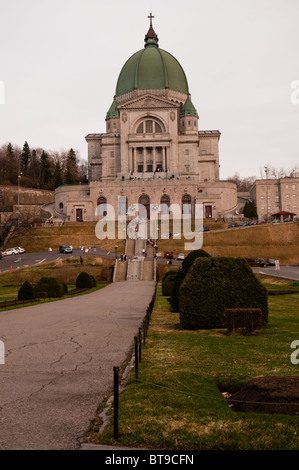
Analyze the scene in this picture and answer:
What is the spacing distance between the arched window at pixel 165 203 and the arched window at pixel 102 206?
1081cm

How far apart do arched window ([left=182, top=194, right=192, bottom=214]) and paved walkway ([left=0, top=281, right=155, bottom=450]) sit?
74696 millimetres

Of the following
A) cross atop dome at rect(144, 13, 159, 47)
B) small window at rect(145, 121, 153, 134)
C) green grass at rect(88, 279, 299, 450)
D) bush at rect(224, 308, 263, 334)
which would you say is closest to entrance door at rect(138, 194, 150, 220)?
small window at rect(145, 121, 153, 134)

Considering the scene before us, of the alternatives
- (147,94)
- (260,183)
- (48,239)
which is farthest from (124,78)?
(48,239)

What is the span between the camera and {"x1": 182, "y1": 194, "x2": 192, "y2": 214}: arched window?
3829 inches

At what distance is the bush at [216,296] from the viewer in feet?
58.9

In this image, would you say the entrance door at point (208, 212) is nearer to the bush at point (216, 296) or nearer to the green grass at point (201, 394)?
the bush at point (216, 296)

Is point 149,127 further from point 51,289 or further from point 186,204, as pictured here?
point 51,289

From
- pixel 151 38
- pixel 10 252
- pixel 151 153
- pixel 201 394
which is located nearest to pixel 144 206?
pixel 151 153

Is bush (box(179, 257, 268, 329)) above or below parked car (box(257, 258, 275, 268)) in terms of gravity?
above

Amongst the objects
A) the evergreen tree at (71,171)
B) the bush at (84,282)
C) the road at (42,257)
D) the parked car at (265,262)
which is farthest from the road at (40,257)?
the evergreen tree at (71,171)

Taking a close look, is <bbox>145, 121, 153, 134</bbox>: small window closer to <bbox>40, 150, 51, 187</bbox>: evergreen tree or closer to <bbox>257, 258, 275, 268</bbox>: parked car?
<bbox>40, 150, 51, 187</bbox>: evergreen tree

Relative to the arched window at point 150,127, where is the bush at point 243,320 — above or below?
below

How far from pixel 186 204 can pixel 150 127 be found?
68.9ft
